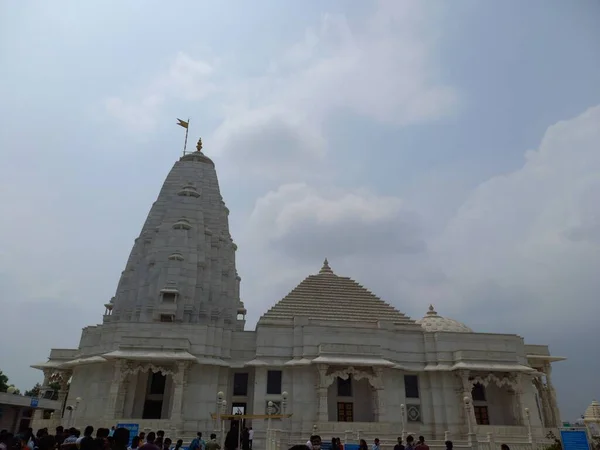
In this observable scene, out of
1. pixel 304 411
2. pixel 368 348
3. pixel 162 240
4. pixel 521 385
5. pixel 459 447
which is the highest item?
pixel 162 240

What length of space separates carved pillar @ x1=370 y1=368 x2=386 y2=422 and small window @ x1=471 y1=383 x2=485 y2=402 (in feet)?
28.0

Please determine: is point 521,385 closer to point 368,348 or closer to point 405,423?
point 405,423

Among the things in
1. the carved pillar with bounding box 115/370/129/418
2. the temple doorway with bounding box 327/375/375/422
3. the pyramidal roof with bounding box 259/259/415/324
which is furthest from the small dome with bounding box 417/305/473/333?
the carved pillar with bounding box 115/370/129/418

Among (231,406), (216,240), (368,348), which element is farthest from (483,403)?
(216,240)

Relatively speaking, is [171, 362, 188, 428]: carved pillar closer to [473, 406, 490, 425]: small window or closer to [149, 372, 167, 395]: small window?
[149, 372, 167, 395]: small window

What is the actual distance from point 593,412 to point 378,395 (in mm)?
39522

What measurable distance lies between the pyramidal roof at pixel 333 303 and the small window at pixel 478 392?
7.36 m

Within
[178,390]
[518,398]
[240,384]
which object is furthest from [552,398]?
[178,390]

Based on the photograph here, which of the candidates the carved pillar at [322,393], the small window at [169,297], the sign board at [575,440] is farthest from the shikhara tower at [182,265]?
the sign board at [575,440]

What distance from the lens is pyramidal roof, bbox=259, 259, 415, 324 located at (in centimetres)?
3966

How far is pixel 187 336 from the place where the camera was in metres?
31.8

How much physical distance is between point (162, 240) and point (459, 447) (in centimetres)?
2736

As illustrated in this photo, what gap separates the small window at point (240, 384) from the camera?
32719 mm

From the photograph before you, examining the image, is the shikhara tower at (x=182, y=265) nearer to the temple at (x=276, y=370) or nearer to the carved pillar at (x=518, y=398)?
the temple at (x=276, y=370)
